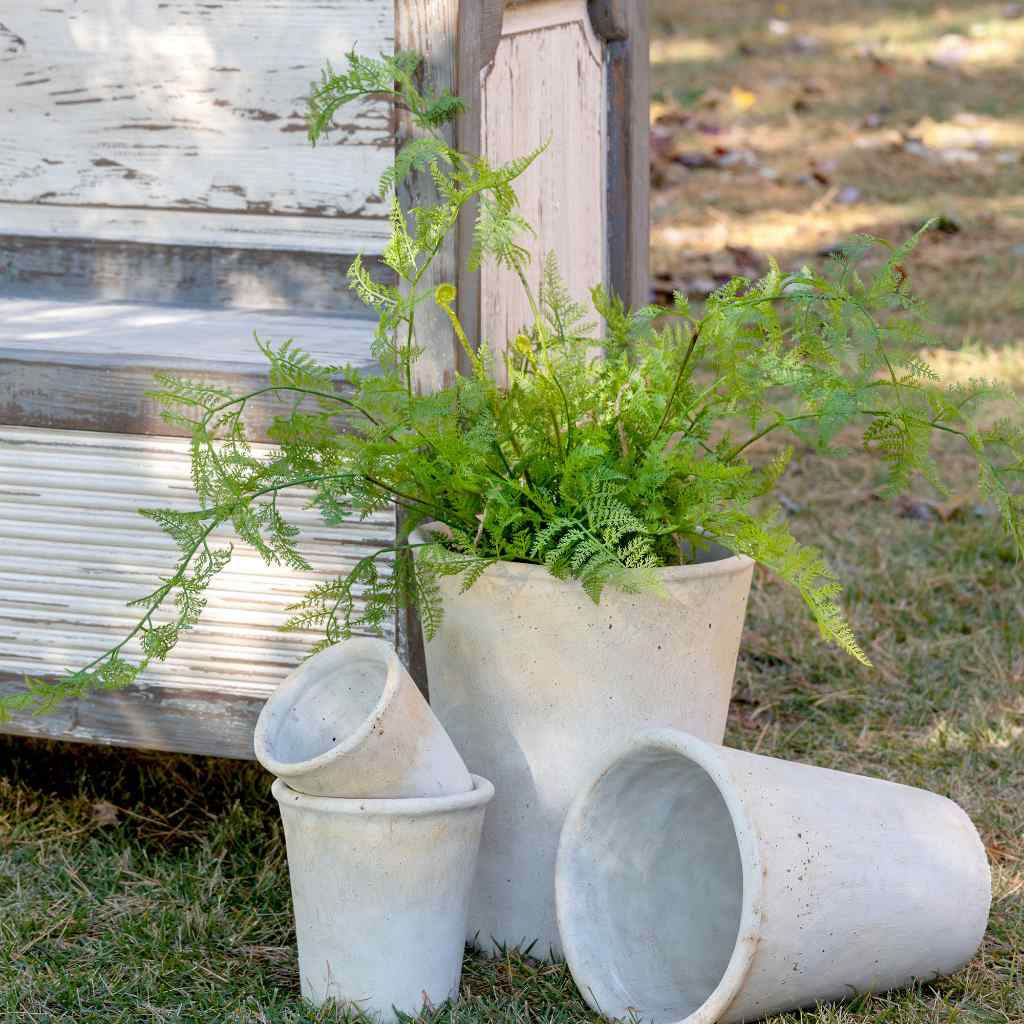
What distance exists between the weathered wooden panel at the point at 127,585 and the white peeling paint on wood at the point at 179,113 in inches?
16.6

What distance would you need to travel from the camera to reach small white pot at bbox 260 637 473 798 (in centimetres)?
143

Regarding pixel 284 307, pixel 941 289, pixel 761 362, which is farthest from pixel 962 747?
pixel 941 289

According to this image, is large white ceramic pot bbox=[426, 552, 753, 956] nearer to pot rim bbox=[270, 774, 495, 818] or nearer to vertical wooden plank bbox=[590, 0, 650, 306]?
pot rim bbox=[270, 774, 495, 818]

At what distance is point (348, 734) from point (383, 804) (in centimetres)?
15

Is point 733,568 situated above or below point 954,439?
above

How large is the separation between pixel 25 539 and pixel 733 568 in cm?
88

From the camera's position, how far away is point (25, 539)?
71.7 inches

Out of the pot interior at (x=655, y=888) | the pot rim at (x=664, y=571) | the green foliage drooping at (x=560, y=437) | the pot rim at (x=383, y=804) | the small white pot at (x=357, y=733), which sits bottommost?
the pot interior at (x=655, y=888)

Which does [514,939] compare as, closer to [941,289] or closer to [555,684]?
[555,684]

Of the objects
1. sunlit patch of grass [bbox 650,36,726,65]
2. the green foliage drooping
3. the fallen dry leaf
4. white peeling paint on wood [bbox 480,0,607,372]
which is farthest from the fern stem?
sunlit patch of grass [bbox 650,36,726,65]

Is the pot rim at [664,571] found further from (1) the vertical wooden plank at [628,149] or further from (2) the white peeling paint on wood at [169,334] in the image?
(1) the vertical wooden plank at [628,149]

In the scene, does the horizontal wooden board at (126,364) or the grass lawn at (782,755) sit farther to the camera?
the horizontal wooden board at (126,364)

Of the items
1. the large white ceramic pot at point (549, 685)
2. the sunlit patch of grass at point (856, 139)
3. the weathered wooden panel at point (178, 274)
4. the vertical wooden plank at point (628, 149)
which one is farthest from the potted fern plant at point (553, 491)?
the sunlit patch of grass at point (856, 139)

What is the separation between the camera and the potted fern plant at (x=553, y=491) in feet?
4.86
